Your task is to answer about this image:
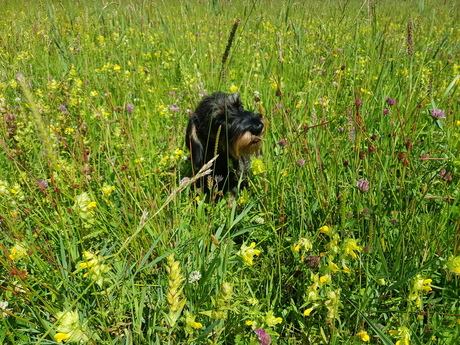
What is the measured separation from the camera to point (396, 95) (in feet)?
10.00

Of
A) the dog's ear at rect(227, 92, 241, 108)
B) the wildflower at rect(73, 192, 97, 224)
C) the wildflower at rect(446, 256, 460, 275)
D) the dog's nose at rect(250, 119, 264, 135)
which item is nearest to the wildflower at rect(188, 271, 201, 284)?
the wildflower at rect(73, 192, 97, 224)

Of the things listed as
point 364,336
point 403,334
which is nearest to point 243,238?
point 364,336

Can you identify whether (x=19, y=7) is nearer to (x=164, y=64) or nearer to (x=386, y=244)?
(x=164, y=64)

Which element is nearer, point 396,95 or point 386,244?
point 386,244

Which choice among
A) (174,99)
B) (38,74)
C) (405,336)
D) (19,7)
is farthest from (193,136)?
(19,7)

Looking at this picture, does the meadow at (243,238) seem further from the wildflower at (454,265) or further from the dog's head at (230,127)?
the dog's head at (230,127)

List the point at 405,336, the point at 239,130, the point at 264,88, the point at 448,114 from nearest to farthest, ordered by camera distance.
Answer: the point at 405,336 → the point at 448,114 → the point at 239,130 → the point at 264,88

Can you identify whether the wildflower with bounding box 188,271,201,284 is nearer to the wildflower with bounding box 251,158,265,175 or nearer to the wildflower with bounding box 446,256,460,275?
the wildflower with bounding box 251,158,265,175

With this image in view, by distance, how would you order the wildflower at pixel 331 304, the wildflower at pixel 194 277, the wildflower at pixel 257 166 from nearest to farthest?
the wildflower at pixel 331 304, the wildflower at pixel 194 277, the wildflower at pixel 257 166

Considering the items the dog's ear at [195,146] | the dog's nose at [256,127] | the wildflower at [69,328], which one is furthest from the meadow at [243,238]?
the dog's ear at [195,146]

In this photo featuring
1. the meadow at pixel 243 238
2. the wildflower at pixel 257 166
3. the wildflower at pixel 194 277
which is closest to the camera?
the meadow at pixel 243 238

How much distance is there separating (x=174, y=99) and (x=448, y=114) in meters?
2.40

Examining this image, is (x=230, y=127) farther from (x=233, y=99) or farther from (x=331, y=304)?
(x=331, y=304)

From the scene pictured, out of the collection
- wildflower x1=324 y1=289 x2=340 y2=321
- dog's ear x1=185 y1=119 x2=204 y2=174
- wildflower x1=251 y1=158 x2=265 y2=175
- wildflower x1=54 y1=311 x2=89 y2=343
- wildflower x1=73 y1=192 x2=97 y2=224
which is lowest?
dog's ear x1=185 y1=119 x2=204 y2=174
